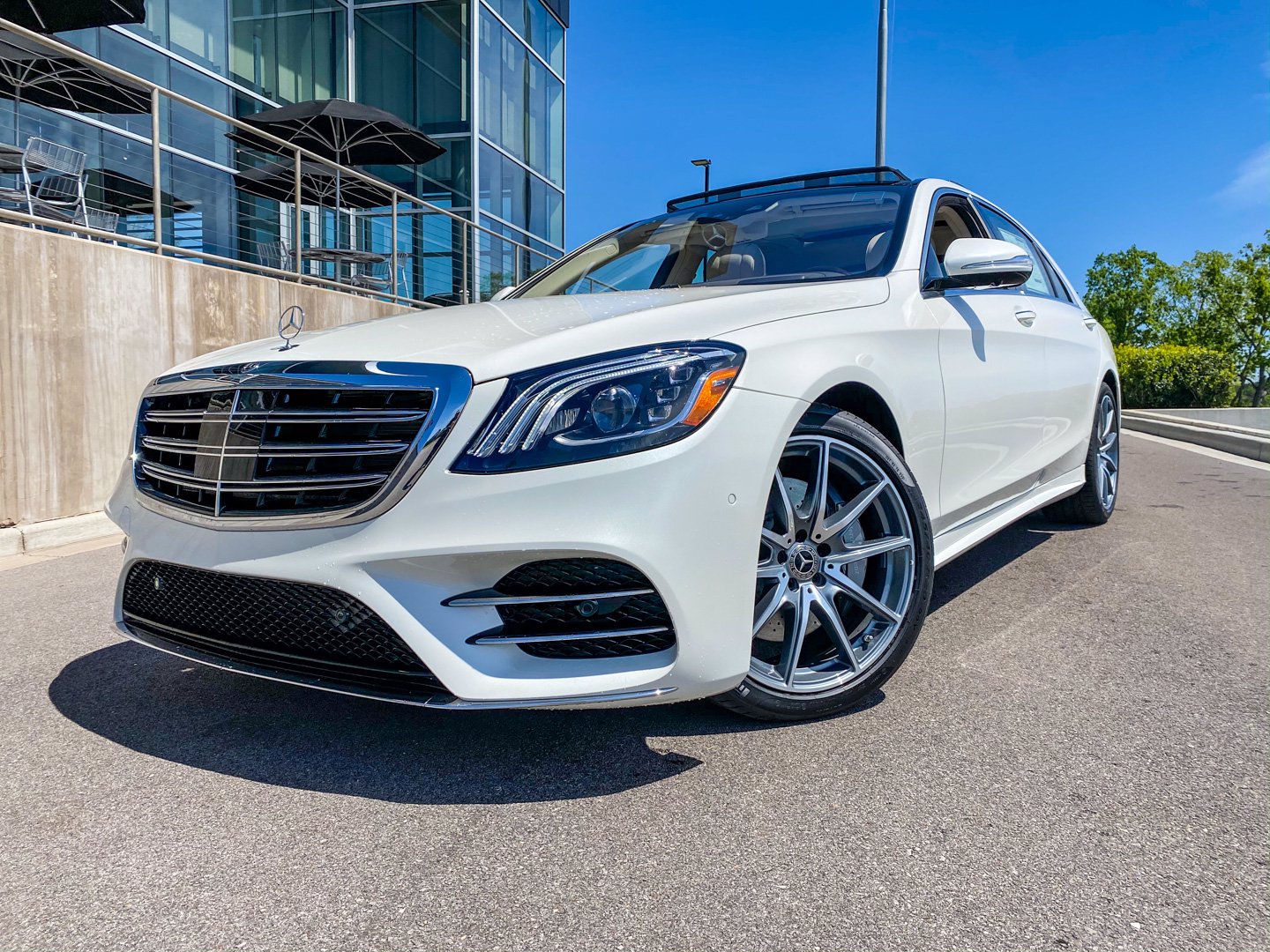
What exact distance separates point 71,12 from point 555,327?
8368 millimetres

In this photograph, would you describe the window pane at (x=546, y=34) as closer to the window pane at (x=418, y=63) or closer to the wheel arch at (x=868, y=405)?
the window pane at (x=418, y=63)

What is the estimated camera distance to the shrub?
25.7 metres

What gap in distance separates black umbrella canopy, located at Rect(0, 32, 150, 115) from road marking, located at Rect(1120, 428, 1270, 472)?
10.1m

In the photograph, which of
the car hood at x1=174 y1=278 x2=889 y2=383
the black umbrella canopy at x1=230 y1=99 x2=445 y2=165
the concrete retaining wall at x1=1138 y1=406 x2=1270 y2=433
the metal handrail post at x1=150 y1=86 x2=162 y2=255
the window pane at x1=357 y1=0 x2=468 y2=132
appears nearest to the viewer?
the car hood at x1=174 y1=278 x2=889 y2=383

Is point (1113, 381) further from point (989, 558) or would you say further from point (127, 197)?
point (127, 197)

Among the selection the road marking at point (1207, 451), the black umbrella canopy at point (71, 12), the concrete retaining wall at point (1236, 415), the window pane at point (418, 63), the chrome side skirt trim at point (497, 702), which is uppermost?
the window pane at point (418, 63)

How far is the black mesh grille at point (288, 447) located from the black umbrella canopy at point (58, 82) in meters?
4.97

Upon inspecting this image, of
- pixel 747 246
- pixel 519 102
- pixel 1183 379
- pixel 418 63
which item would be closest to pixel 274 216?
pixel 418 63

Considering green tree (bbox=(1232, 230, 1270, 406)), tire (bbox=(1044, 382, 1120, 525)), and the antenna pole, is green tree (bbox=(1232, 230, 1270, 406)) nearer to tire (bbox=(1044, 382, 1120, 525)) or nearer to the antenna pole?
the antenna pole

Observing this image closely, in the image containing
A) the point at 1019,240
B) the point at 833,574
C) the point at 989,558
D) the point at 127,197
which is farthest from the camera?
the point at 127,197

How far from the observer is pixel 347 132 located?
1059 centimetres

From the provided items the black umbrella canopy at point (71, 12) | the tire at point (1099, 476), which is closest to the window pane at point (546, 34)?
the black umbrella canopy at point (71, 12)

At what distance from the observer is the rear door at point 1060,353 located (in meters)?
3.97

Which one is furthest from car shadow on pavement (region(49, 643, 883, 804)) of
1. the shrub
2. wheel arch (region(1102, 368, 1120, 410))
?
the shrub
